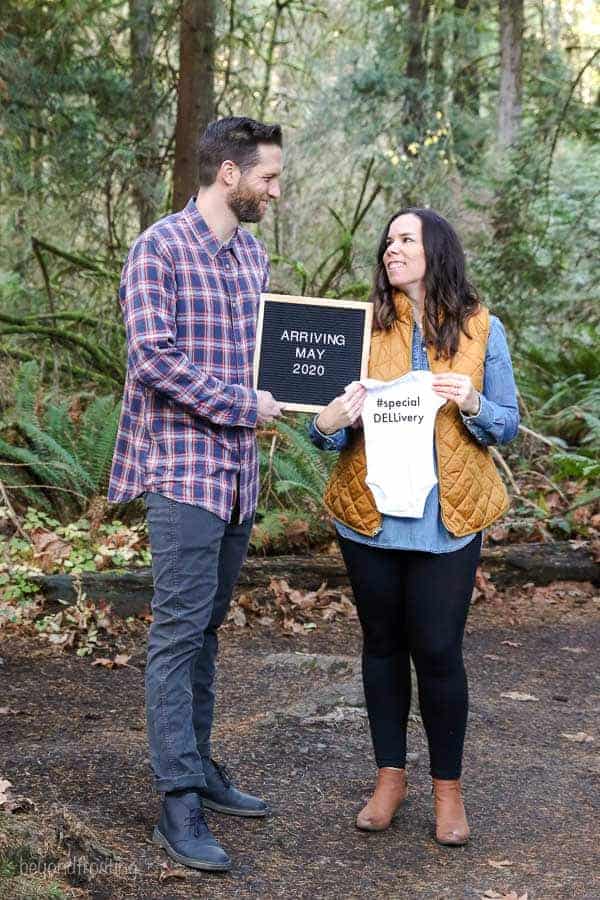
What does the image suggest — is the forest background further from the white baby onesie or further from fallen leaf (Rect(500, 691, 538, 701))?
the white baby onesie

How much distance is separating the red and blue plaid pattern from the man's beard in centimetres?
11

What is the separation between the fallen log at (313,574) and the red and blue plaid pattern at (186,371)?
10.5 ft

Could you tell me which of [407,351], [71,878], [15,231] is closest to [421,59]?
[15,231]

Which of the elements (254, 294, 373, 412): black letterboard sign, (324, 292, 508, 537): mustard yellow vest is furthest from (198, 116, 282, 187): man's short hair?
(324, 292, 508, 537): mustard yellow vest

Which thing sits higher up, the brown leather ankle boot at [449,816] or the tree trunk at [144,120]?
the tree trunk at [144,120]

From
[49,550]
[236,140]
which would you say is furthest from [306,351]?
[49,550]

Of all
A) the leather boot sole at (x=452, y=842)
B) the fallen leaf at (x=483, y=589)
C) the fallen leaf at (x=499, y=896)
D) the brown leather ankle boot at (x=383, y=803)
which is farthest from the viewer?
the fallen leaf at (x=483, y=589)

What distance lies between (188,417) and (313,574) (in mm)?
3977

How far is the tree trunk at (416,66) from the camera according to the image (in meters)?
16.2

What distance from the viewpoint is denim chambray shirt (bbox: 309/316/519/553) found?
3.71 metres

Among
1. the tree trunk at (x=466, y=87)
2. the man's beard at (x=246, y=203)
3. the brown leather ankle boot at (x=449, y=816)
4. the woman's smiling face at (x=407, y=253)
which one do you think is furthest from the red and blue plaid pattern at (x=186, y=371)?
the tree trunk at (x=466, y=87)

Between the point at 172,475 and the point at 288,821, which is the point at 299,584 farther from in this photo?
the point at 172,475

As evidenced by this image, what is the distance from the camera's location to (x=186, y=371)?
3453 mm

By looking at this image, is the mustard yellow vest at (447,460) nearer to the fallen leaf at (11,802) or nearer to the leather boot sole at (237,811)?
the leather boot sole at (237,811)
